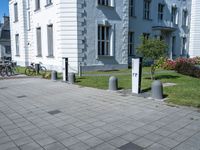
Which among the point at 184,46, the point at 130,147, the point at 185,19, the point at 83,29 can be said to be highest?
the point at 185,19

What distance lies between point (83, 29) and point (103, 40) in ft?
6.80

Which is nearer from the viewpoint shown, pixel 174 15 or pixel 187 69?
pixel 187 69

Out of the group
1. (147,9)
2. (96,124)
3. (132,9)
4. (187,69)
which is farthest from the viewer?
(147,9)

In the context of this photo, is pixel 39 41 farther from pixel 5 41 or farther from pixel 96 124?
pixel 5 41

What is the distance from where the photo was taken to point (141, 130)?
4.73 meters

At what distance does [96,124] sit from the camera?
5.13 m

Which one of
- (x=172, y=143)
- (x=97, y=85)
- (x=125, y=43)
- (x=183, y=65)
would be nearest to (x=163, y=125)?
(x=172, y=143)

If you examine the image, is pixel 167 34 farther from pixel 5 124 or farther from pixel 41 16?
pixel 5 124

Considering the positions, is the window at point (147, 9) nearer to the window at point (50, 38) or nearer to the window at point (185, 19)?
the window at point (185, 19)

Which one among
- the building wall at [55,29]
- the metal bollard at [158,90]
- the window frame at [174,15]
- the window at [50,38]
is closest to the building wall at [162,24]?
the window frame at [174,15]

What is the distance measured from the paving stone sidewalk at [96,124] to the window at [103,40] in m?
9.97

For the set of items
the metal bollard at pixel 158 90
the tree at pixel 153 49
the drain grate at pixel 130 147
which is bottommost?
the drain grate at pixel 130 147

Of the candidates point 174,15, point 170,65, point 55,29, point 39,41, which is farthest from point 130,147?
point 174,15

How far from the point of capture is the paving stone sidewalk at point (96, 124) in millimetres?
4070
